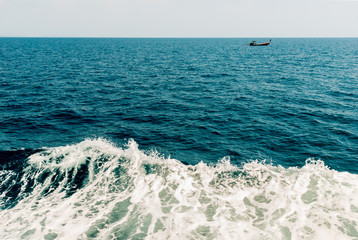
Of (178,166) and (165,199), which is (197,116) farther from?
(165,199)

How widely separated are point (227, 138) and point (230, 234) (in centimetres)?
1145

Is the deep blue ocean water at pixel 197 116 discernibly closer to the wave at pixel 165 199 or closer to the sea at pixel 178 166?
the sea at pixel 178 166

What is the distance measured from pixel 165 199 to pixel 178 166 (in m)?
3.48

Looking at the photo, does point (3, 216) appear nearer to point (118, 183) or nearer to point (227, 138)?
point (118, 183)

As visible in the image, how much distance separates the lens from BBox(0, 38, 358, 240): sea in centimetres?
1080

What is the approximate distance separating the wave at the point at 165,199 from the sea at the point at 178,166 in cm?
6

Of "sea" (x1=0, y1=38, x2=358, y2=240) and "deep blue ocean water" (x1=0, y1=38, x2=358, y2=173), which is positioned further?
"deep blue ocean water" (x1=0, y1=38, x2=358, y2=173)

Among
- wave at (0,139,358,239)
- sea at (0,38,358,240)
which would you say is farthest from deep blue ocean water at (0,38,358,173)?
wave at (0,139,358,239)

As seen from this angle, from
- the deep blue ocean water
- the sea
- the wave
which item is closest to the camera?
the wave

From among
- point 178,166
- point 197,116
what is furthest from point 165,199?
point 197,116

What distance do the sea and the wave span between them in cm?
6

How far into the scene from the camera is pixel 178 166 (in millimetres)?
15719

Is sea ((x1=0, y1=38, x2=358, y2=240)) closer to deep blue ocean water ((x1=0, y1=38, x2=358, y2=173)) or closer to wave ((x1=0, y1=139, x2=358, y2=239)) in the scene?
wave ((x1=0, y1=139, x2=358, y2=239))

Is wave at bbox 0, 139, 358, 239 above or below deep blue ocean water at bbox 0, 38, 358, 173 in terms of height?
below
